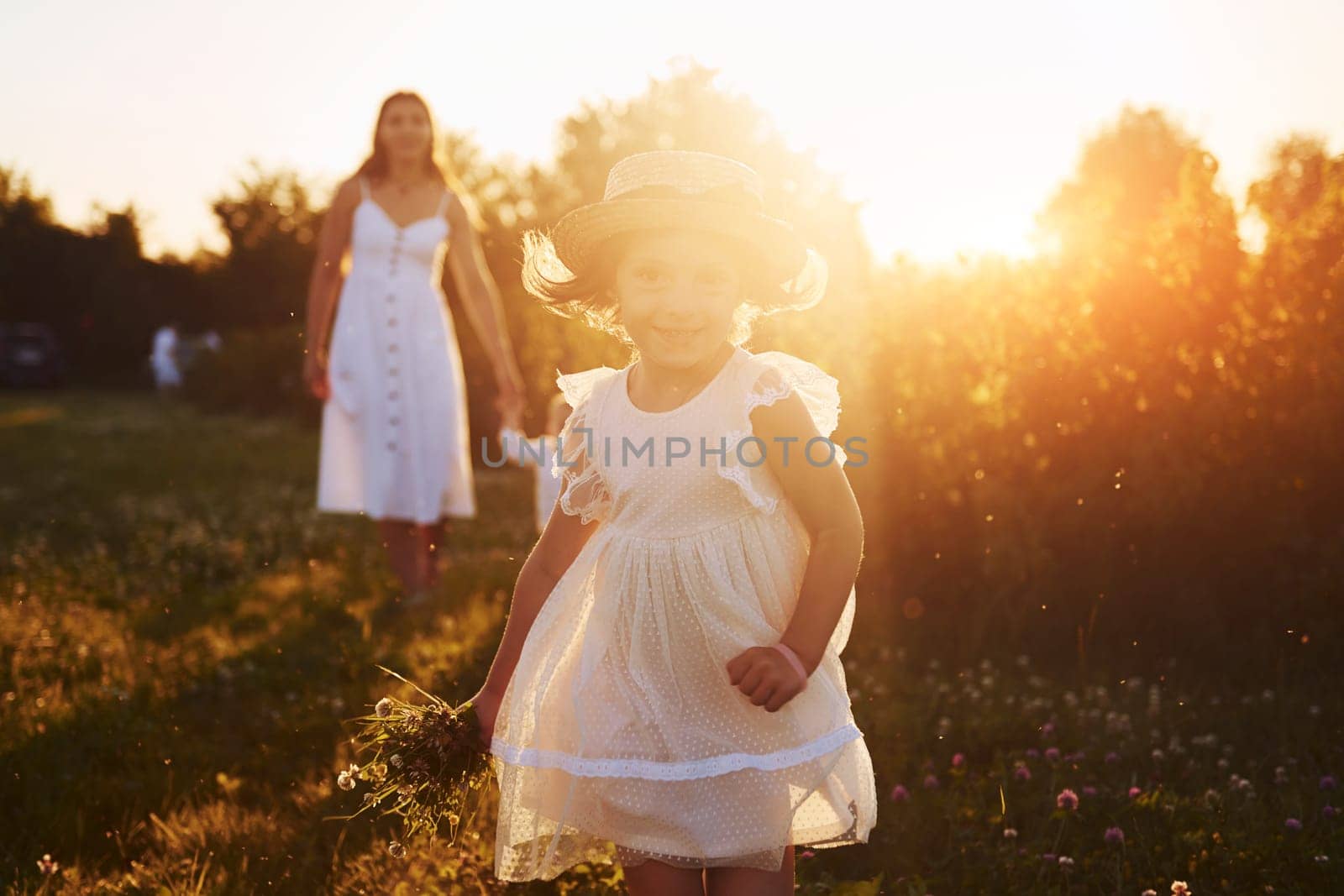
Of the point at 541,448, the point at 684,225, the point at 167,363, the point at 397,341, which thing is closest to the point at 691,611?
the point at 684,225

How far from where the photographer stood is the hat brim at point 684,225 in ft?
8.21

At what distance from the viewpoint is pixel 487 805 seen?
3.65 m

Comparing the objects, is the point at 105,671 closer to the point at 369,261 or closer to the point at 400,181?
the point at 369,261

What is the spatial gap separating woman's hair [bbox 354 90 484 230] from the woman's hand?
3.70 feet

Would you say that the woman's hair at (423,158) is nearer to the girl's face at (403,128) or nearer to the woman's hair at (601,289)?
the girl's face at (403,128)

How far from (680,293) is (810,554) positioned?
2.17ft

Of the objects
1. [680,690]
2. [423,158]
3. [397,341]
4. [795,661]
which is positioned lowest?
[680,690]

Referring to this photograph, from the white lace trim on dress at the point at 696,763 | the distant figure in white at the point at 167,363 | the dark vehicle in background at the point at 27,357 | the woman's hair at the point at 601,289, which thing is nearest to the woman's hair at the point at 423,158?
the woman's hair at the point at 601,289

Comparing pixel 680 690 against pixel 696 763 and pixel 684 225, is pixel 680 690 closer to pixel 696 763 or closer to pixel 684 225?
pixel 696 763

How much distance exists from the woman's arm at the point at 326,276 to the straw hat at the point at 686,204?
14.0 ft

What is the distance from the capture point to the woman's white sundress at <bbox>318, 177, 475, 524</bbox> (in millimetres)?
6684

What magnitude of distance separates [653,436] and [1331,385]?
12.6ft

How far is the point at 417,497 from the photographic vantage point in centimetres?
677

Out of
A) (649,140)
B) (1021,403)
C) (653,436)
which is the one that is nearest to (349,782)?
(653,436)
